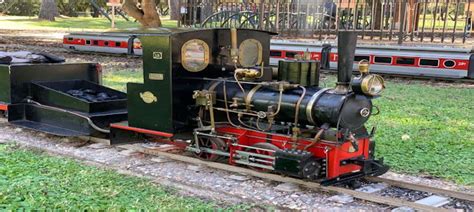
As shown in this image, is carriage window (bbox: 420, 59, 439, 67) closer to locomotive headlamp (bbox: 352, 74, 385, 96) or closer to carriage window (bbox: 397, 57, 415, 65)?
carriage window (bbox: 397, 57, 415, 65)

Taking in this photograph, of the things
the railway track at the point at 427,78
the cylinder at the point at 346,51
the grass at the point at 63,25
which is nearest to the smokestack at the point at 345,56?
the cylinder at the point at 346,51

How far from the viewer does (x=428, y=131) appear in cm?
828

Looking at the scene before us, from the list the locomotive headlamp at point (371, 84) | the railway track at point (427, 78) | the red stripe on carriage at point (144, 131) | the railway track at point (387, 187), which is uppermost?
the locomotive headlamp at point (371, 84)

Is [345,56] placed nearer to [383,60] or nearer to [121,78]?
[121,78]

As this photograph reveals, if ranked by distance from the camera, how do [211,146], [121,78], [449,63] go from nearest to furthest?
1. [211,146]
2. [449,63]
3. [121,78]

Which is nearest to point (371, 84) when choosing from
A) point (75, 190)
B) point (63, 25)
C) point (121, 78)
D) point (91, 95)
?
point (75, 190)

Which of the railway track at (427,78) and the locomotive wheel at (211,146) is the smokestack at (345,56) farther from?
the railway track at (427,78)

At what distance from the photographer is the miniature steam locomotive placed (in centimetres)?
549

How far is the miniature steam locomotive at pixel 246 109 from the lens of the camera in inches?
216

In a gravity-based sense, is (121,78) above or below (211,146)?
below

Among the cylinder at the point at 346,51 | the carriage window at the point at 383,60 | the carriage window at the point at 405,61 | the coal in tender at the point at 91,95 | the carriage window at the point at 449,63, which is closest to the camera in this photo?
the cylinder at the point at 346,51

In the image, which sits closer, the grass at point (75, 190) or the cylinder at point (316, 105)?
the grass at point (75, 190)

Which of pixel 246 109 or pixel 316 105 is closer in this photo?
pixel 316 105

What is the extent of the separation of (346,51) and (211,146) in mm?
2109
